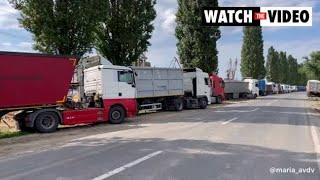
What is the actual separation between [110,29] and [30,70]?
16357mm

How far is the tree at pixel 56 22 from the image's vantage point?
26.2 m

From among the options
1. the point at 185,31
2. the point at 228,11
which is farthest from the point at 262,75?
the point at 228,11

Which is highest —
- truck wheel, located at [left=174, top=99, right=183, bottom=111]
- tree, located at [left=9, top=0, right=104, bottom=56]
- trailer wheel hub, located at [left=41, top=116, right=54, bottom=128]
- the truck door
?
tree, located at [left=9, top=0, right=104, bottom=56]

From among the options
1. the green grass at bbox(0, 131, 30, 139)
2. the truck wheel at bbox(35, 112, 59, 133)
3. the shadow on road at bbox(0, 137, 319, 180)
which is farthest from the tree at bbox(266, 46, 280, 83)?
the shadow on road at bbox(0, 137, 319, 180)

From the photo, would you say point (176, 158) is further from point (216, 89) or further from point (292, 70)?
point (292, 70)

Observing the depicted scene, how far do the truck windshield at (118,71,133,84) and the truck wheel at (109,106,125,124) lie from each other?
1.53 metres

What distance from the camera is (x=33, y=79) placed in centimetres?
1959

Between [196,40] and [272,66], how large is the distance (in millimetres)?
90207

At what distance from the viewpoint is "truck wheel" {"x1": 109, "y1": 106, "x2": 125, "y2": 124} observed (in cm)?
2373

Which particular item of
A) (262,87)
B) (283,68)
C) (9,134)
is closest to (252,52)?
(262,87)

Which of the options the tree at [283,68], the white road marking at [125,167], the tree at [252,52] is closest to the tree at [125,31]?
the white road marking at [125,167]

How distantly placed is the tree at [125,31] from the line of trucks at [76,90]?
12.0 feet

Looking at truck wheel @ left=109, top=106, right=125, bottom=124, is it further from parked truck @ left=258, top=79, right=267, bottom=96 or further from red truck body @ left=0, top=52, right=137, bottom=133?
parked truck @ left=258, top=79, right=267, bottom=96

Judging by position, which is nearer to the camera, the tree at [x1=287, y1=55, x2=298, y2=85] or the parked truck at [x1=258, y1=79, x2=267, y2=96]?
the parked truck at [x1=258, y1=79, x2=267, y2=96]
